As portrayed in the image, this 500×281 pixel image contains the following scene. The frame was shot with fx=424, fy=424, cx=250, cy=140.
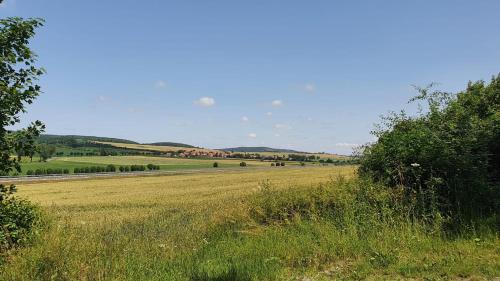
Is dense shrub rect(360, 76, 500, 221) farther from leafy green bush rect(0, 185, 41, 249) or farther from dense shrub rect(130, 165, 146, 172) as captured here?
dense shrub rect(130, 165, 146, 172)

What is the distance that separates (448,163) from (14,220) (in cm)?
966

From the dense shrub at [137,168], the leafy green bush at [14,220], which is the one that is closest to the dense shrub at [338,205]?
the leafy green bush at [14,220]

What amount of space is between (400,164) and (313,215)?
3.04 metres

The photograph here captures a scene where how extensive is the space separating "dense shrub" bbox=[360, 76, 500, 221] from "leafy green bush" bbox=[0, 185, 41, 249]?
8088mm

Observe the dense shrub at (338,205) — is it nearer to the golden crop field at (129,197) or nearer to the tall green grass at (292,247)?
the tall green grass at (292,247)

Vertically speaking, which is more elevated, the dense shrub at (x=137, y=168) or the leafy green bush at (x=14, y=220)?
the leafy green bush at (x=14, y=220)

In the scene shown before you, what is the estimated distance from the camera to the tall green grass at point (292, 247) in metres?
6.64

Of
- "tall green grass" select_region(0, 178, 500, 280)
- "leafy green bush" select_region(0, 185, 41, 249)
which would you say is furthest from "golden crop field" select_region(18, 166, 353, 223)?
"tall green grass" select_region(0, 178, 500, 280)

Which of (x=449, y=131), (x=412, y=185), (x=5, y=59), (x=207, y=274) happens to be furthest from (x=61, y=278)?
(x=449, y=131)

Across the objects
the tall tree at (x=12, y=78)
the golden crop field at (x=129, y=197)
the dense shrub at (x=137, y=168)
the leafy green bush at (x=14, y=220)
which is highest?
the tall tree at (x=12, y=78)

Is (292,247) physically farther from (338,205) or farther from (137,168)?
(137,168)

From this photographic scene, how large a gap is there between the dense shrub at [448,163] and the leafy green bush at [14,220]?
809 centimetres

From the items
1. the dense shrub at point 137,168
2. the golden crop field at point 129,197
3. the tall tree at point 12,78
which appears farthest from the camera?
the dense shrub at point 137,168

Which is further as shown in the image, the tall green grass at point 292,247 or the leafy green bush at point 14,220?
the leafy green bush at point 14,220
